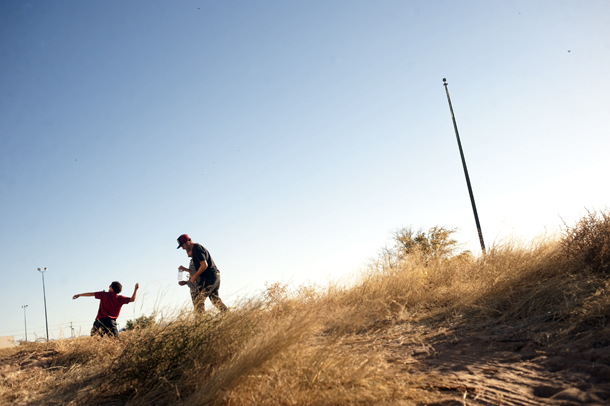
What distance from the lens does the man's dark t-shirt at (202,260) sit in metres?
6.26

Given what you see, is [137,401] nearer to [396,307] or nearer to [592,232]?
[396,307]

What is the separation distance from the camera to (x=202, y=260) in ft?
20.5

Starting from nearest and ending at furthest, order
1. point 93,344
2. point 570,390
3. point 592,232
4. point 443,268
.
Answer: point 570,390, point 592,232, point 93,344, point 443,268

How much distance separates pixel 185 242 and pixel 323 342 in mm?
3647

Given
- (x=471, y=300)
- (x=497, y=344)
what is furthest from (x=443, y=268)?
(x=497, y=344)

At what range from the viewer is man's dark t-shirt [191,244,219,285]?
626 cm

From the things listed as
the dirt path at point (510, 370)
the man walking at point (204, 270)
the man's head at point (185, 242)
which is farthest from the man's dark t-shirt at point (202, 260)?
the dirt path at point (510, 370)

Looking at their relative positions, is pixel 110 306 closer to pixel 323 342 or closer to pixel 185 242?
pixel 185 242

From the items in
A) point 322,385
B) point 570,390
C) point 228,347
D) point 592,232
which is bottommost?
point 570,390

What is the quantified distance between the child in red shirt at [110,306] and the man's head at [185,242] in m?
1.53

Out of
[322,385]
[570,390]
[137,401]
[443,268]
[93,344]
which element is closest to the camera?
[570,390]

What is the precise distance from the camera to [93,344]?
5.59 meters

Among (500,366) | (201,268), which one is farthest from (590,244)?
(201,268)

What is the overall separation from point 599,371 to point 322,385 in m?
1.89
